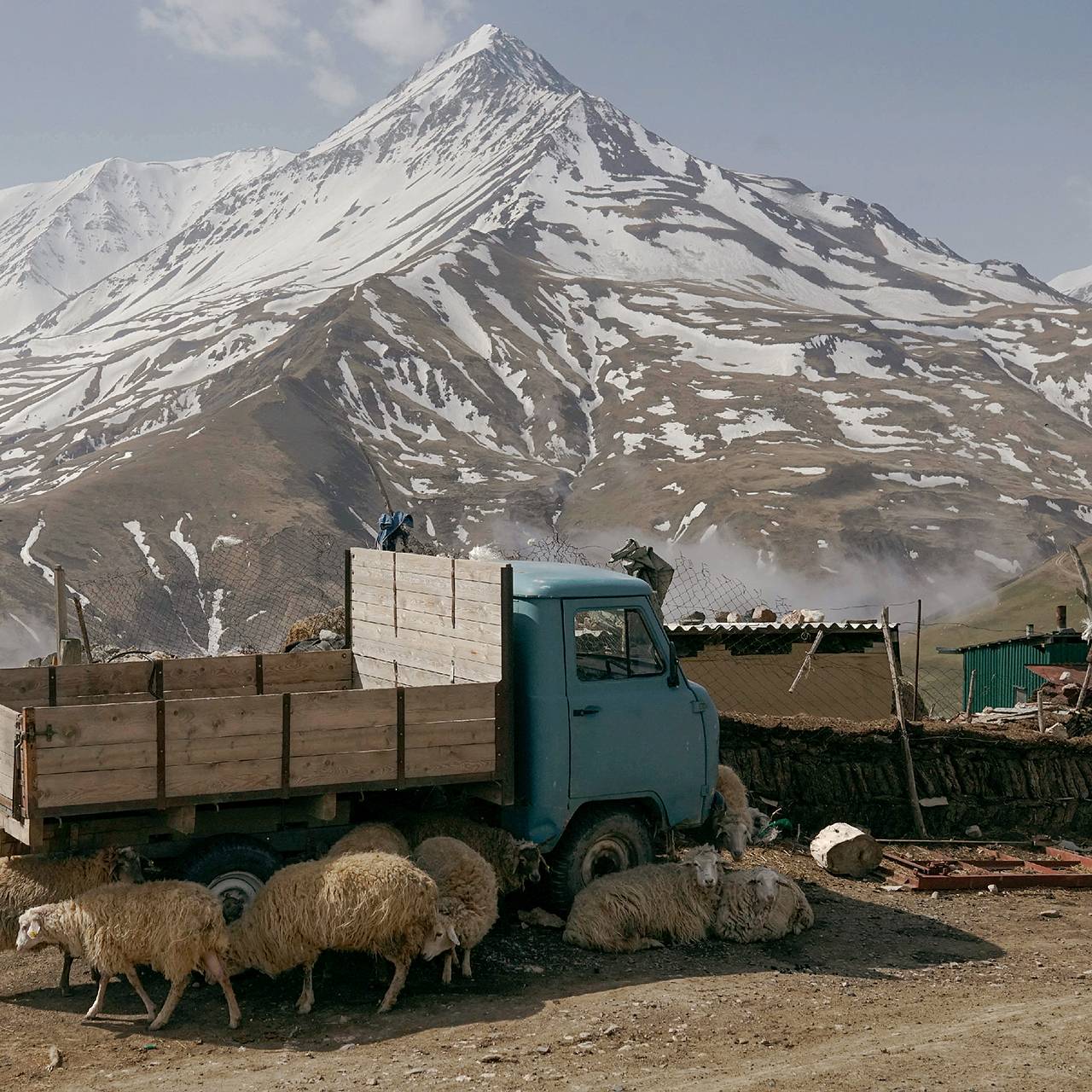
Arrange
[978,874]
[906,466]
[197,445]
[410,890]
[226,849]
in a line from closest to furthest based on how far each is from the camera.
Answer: [410,890], [226,849], [978,874], [197,445], [906,466]

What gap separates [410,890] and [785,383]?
183834mm

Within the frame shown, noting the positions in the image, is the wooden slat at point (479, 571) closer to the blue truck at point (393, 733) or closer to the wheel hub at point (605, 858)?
the blue truck at point (393, 733)

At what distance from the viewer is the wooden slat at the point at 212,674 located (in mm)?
11617


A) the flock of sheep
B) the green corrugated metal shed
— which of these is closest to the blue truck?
the flock of sheep

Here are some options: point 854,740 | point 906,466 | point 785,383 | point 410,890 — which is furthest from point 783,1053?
point 785,383

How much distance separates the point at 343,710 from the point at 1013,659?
33.2 meters

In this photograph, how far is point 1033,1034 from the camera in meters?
8.02

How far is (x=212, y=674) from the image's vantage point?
11.8 metres

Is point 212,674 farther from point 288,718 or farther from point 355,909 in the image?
point 355,909

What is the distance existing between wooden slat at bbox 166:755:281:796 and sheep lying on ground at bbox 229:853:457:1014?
0.68m

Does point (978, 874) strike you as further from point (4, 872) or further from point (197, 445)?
point (197, 445)

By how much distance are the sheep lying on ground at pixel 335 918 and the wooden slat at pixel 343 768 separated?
2.38 ft

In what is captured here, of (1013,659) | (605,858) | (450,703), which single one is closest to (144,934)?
(450,703)

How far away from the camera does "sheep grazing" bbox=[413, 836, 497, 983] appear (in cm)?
916
